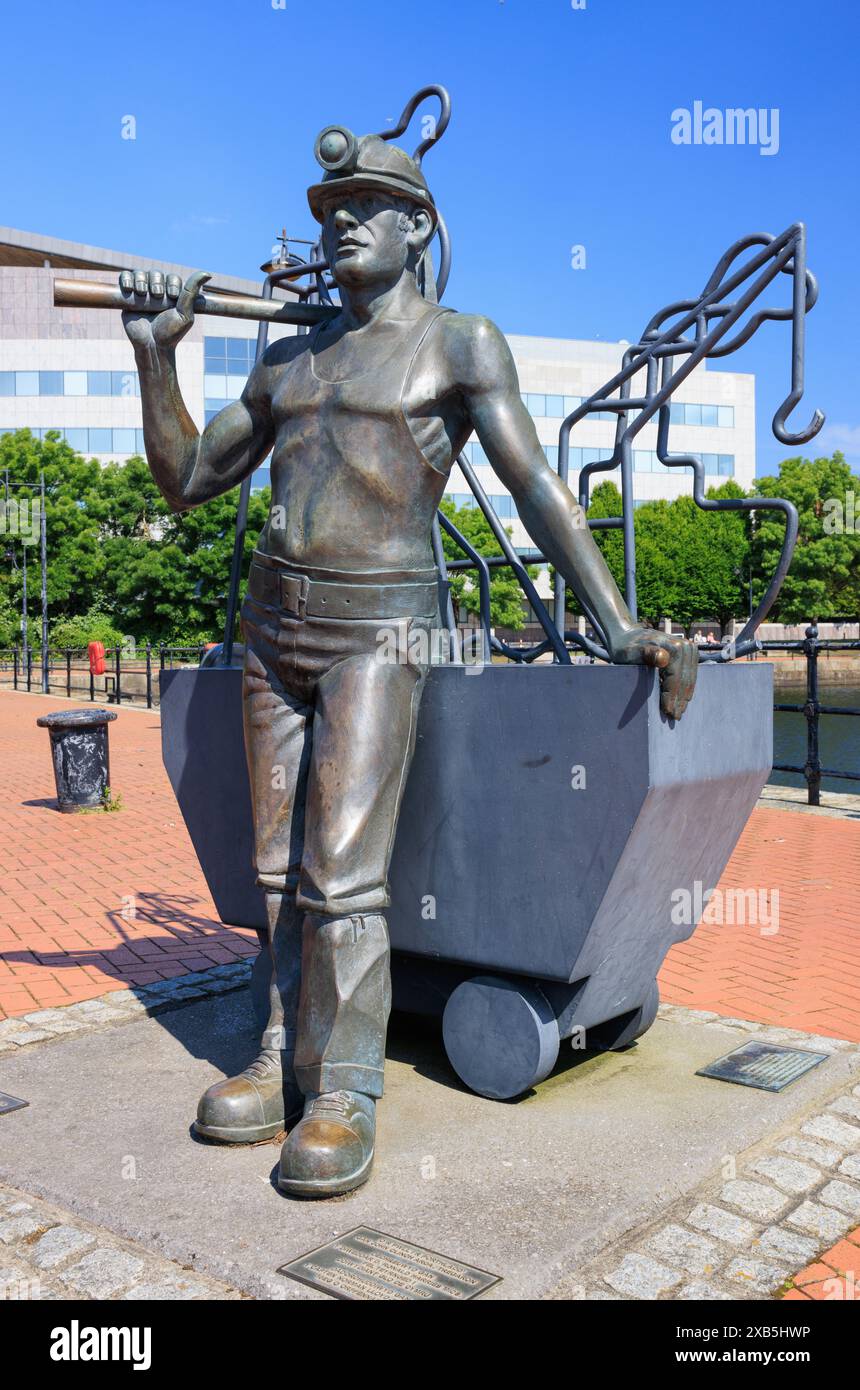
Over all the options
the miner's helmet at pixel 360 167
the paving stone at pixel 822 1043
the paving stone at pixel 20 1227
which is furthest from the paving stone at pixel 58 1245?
the miner's helmet at pixel 360 167

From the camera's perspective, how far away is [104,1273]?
243cm

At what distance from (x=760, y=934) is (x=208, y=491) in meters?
3.47

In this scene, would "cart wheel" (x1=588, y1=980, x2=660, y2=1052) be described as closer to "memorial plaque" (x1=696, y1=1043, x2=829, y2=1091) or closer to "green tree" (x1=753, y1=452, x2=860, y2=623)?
"memorial plaque" (x1=696, y1=1043, x2=829, y2=1091)

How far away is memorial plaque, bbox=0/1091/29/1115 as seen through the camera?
10.9 feet

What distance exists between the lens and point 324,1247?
251cm

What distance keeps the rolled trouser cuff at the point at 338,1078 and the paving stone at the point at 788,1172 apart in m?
0.93

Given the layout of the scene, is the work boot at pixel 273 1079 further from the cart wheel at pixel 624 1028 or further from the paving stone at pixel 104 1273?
the cart wheel at pixel 624 1028

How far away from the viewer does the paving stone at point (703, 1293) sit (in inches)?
92.7

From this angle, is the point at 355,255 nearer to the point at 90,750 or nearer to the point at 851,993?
the point at 851,993

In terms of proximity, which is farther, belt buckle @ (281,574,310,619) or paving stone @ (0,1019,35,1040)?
paving stone @ (0,1019,35,1040)

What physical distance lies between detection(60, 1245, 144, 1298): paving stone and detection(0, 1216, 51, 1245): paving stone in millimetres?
184

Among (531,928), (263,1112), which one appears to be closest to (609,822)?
(531,928)

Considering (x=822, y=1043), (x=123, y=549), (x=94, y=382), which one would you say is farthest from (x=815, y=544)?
(x=822, y=1043)

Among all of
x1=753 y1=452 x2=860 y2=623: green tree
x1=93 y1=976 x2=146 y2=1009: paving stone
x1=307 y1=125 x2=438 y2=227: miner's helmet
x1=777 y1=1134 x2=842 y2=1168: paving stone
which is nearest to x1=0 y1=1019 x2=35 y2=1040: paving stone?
x1=93 y1=976 x2=146 y2=1009: paving stone
